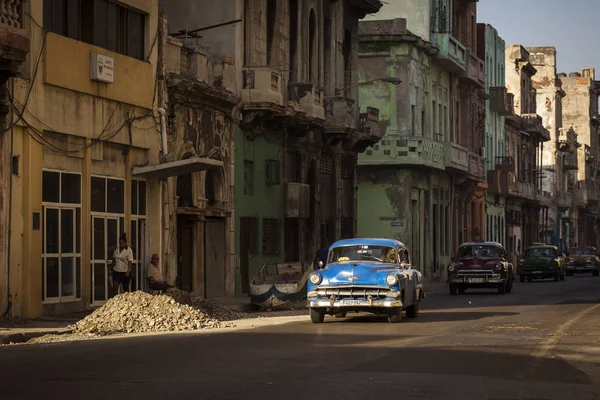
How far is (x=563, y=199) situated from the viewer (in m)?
115

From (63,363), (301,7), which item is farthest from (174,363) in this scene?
(301,7)

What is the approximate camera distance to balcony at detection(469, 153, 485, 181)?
7319 centimetres

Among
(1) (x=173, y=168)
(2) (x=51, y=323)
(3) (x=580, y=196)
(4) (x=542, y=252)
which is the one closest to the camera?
(2) (x=51, y=323)

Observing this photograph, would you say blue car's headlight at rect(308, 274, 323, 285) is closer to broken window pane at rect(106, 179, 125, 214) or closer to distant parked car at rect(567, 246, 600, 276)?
broken window pane at rect(106, 179, 125, 214)

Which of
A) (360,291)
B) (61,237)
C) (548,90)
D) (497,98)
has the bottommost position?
(360,291)

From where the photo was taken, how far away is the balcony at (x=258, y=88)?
1597 inches

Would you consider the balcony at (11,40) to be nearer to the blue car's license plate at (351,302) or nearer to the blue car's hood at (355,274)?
the blue car's hood at (355,274)

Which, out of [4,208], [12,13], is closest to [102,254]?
[4,208]

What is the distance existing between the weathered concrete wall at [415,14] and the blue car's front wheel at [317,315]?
134 feet

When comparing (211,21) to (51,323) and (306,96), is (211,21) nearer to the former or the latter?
(306,96)

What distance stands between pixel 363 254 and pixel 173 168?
675cm

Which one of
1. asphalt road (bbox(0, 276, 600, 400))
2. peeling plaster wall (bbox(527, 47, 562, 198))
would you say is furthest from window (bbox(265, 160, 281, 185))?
peeling plaster wall (bbox(527, 47, 562, 198))

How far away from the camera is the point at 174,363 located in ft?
57.3

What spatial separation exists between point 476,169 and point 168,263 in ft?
137
